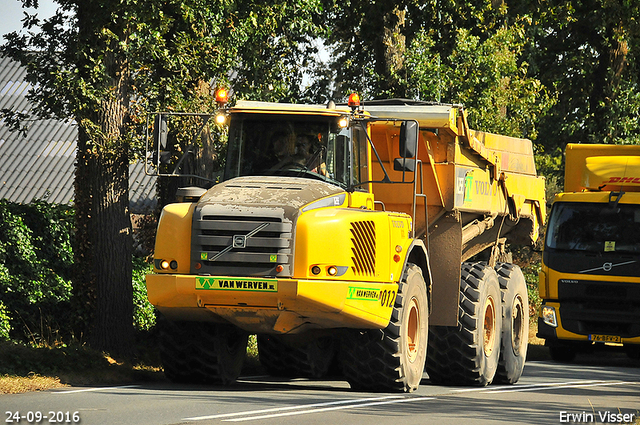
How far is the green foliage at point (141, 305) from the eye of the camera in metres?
17.5

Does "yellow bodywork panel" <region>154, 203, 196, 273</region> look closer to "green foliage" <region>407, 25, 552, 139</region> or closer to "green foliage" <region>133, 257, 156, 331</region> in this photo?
"green foliage" <region>133, 257, 156, 331</region>

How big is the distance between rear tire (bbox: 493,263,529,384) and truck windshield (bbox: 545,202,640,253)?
308cm

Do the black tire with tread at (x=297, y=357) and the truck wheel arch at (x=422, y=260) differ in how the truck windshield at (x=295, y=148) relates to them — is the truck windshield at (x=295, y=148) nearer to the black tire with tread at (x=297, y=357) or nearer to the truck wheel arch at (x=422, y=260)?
the truck wheel arch at (x=422, y=260)

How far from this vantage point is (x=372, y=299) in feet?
36.2

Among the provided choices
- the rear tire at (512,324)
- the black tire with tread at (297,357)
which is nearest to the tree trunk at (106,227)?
the black tire with tread at (297,357)

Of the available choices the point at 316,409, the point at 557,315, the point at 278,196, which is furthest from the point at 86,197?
the point at 557,315

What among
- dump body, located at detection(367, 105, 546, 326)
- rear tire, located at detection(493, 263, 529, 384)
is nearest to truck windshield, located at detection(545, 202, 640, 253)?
rear tire, located at detection(493, 263, 529, 384)

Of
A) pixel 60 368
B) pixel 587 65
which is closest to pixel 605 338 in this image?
pixel 60 368

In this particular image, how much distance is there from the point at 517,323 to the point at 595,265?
3.37 m

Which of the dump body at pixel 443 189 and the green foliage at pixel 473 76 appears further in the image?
the green foliage at pixel 473 76

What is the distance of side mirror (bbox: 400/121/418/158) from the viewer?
36.5 ft

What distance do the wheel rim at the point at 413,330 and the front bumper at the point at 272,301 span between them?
0.93 meters

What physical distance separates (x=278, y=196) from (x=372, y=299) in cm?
149

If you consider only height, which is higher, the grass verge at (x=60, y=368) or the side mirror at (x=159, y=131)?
the side mirror at (x=159, y=131)
